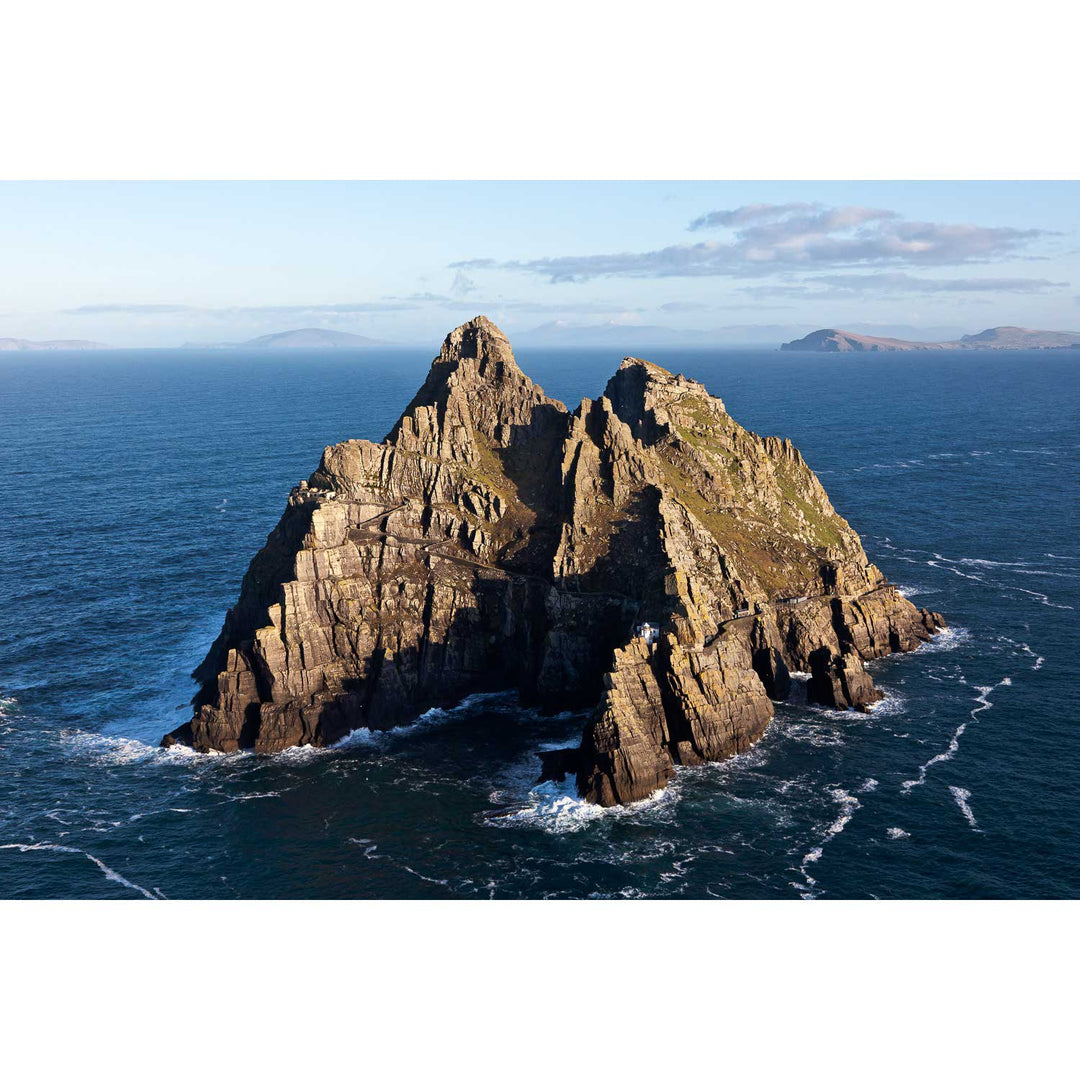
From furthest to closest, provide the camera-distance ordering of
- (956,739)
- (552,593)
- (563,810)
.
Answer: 1. (552,593)
2. (956,739)
3. (563,810)

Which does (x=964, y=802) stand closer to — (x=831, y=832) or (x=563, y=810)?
(x=831, y=832)

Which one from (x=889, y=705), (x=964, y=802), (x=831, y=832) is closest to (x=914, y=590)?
(x=889, y=705)

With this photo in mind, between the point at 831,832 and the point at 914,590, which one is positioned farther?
the point at 914,590

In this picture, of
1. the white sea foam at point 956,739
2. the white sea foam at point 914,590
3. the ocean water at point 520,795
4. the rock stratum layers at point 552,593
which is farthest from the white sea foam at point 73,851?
the white sea foam at point 914,590

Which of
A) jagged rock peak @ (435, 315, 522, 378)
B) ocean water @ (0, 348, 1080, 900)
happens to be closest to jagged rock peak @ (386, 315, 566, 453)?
jagged rock peak @ (435, 315, 522, 378)

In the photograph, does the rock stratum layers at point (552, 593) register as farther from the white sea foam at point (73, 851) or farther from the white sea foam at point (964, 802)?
the white sea foam at point (73, 851)

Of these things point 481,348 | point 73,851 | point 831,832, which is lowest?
point 73,851

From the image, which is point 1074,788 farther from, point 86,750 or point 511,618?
point 86,750
